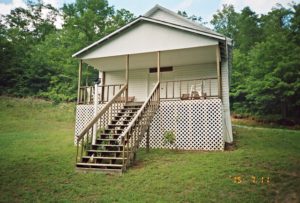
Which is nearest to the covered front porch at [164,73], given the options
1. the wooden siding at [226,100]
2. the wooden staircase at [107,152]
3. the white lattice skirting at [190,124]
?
the wooden siding at [226,100]

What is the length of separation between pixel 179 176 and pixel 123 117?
12.9ft

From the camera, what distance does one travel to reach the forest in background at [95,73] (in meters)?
20.7

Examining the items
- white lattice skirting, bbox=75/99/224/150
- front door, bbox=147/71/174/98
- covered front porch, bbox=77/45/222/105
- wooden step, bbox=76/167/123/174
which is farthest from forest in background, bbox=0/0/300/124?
wooden step, bbox=76/167/123/174

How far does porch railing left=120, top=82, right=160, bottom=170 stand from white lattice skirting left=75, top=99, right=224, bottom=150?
0.63 meters

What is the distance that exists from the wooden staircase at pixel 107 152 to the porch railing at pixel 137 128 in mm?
175

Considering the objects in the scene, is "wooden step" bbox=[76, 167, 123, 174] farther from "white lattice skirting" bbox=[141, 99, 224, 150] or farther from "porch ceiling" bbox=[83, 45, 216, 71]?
"porch ceiling" bbox=[83, 45, 216, 71]

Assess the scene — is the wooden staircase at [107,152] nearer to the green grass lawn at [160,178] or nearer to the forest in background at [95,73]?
the green grass lawn at [160,178]

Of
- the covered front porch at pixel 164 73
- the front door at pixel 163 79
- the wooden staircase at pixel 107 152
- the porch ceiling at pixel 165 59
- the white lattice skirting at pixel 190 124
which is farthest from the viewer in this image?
the front door at pixel 163 79

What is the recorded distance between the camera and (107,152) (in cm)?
775

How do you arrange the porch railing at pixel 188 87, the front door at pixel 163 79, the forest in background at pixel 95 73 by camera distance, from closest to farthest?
the porch railing at pixel 188 87, the front door at pixel 163 79, the forest in background at pixel 95 73

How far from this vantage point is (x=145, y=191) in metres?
5.60

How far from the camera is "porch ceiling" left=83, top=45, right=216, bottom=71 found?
1115 cm

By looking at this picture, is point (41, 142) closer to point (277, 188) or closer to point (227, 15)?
point (277, 188)

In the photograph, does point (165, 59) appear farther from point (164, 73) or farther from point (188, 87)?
point (188, 87)
